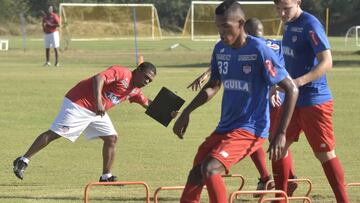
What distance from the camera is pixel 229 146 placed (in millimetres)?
7242

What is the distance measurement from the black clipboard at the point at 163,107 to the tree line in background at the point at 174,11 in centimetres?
6567

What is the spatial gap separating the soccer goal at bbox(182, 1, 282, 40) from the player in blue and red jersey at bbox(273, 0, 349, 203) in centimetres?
5632

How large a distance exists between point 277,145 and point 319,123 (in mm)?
1859

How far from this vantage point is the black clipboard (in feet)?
34.0

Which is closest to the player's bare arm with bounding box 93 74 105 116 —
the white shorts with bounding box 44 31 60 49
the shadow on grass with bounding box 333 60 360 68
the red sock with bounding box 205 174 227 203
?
the red sock with bounding box 205 174 227 203

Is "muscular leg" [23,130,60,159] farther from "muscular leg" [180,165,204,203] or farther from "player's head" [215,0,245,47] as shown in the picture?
"player's head" [215,0,245,47]

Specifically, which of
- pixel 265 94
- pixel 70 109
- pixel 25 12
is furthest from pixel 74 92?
pixel 25 12

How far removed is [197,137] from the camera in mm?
16719

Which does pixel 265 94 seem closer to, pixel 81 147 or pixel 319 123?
pixel 319 123

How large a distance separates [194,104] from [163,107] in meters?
2.82

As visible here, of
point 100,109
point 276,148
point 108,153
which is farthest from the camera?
point 108,153

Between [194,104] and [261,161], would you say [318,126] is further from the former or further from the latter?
[194,104]

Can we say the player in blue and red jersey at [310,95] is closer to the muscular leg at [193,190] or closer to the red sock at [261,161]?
the red sock at [261,161]

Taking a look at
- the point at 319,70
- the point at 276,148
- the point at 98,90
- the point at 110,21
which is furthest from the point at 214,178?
the point at 110,21
